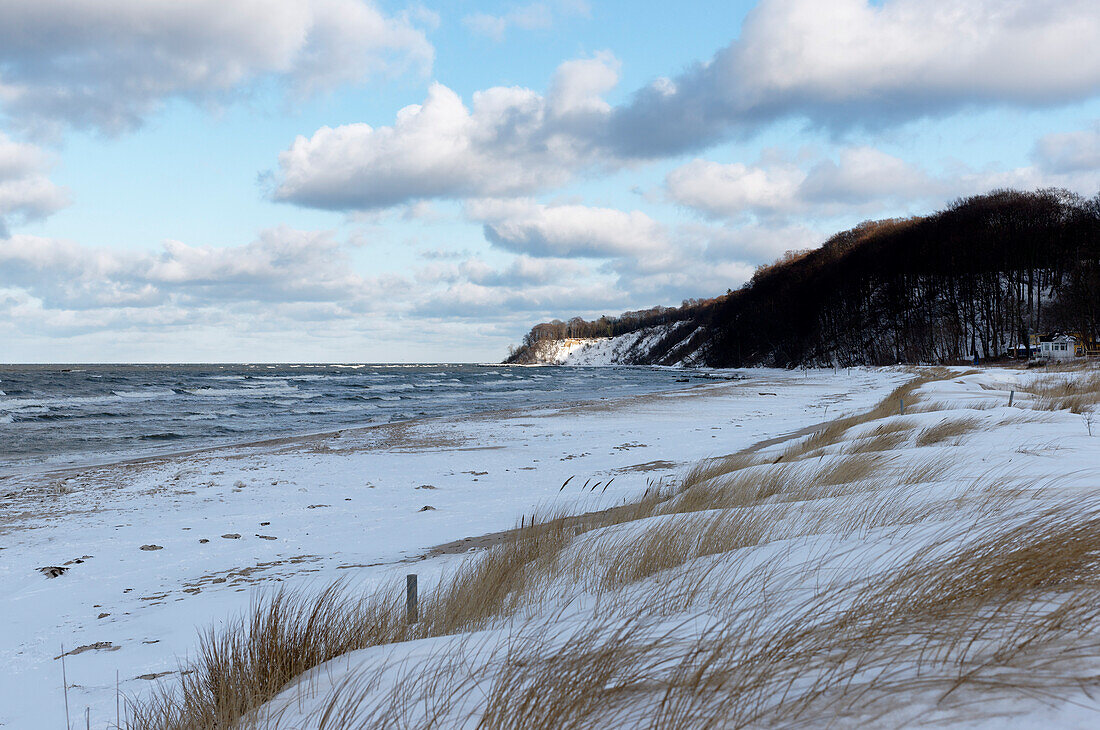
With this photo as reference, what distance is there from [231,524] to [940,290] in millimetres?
79605

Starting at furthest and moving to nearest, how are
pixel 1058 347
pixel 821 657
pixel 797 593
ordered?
pixel 1058 347 < pixel 797 593 < pixel 821 657

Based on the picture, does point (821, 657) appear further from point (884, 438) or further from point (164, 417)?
point (164, 417)

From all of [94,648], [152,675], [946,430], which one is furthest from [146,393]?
[946,430]

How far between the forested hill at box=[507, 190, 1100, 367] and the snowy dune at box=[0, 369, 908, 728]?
54.1 meters

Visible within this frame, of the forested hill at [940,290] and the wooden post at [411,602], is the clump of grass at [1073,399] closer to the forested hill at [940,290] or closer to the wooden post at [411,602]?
the wooden post at [411,602]

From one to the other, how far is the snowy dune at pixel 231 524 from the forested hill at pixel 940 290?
178 ft

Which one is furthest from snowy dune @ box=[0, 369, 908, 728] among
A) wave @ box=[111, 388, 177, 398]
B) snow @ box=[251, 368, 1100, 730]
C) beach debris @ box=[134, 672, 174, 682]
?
wave @ box=[111, 388, 177, 398]

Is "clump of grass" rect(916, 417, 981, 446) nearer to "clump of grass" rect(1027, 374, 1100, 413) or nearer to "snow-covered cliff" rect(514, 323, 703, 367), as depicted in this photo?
"clump of grass" rect(1027, 374, 1100, 413)

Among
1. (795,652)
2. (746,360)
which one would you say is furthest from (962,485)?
(746,360)

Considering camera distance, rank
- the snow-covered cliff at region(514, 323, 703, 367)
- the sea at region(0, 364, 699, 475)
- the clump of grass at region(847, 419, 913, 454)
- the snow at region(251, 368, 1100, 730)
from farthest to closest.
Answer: the snow-covered cliff at region(514, 323, 703, 367), the sea at region(0, 364, 699, 475), the clump of grass at region(847, 419, 913, 454), the snow at region(251, 368, 1100, 730)

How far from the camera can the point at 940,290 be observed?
70.6 metres

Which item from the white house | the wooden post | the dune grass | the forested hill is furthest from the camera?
the forested hill

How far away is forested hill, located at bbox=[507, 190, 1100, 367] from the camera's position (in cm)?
5791

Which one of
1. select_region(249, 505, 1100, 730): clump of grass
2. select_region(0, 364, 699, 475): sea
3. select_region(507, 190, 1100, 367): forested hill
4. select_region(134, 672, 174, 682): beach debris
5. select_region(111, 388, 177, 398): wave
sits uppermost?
select_region(507, 190, 1100, 367): forested hill
